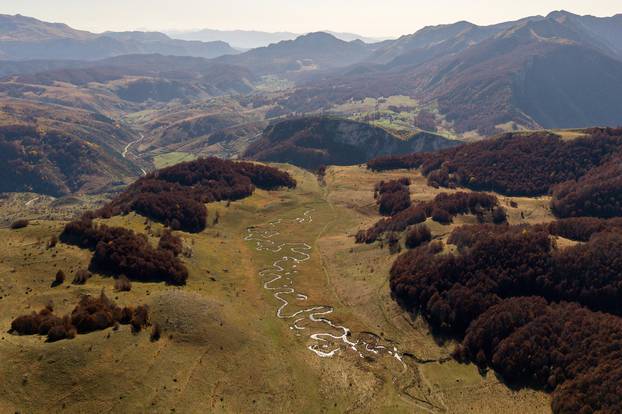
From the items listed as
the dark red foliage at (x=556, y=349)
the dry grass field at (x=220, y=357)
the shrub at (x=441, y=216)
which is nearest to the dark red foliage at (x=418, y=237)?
the shrub at (x=441, y=216)

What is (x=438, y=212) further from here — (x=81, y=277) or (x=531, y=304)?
(x=81, y=277)

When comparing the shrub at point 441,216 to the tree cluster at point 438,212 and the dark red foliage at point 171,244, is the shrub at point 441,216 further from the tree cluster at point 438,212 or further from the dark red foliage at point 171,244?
the dark red foliage at point 171,244

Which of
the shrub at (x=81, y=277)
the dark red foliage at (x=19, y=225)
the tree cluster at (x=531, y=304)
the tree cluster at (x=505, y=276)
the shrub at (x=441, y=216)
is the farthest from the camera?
the shrub at (x=441, y=216)

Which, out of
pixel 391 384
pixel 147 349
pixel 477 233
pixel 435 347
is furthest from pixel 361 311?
pixel 147 349

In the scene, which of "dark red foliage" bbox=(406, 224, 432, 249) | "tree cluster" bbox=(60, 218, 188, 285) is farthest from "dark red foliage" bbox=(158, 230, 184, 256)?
"dark red foliage" bbox=(406, 224, 432, 249)

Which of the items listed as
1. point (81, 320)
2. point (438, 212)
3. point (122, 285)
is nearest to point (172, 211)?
point (122, 285)
